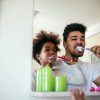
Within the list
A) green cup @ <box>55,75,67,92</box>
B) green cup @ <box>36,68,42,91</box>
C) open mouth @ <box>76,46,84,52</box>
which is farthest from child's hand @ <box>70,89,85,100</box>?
open mouth @ <box>76,46,84,52</box>

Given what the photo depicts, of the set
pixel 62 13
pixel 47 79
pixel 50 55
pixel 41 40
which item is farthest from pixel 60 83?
pixel 62 13

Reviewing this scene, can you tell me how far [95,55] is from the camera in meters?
1.46

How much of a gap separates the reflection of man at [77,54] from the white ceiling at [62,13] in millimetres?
52

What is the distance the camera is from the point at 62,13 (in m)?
1.43

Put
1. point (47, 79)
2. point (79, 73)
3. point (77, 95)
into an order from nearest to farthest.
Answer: point (77, 95) < point (47, 79) < point (79, 73)

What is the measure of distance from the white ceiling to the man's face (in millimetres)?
82

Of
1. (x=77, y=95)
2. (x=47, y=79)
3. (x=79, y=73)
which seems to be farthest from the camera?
(x=79, y=73)

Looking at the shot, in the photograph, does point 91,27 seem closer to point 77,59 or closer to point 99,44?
point 99,44

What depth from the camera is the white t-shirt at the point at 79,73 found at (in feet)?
4.55

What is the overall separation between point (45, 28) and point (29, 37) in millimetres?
120

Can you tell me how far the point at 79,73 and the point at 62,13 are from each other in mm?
422

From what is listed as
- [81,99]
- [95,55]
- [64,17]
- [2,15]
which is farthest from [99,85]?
[2,15]

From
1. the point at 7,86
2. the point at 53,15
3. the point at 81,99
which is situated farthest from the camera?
the point at 53,15

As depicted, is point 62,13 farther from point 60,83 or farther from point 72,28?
point 60,83
